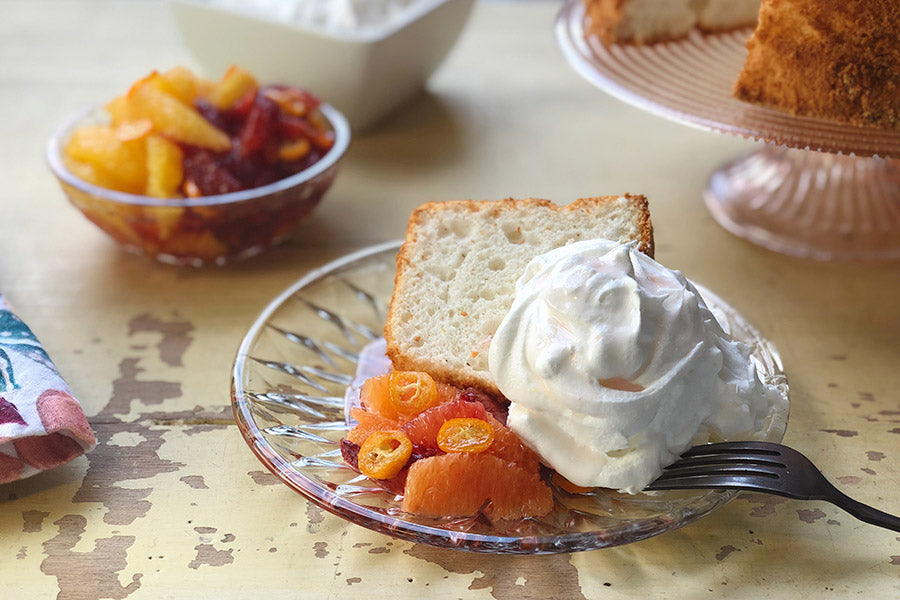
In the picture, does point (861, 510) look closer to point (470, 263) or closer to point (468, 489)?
point (468, 489)

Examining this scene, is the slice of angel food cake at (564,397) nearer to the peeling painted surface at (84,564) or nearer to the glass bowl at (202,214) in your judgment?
the peeling painted surface at (84,564)

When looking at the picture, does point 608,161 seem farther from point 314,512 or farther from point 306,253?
point 314,512

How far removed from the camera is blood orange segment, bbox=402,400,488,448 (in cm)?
133

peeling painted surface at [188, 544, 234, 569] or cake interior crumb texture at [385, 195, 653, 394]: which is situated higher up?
cake interior crumb texture at [385, 195, 653, 394]

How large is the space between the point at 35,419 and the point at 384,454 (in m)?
0.53

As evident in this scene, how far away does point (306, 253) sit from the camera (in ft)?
7.05

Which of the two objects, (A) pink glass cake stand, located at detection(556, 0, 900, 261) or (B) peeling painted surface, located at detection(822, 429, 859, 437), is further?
(A) pink glass cake stand, located at detection(556, 0, 900, 261)

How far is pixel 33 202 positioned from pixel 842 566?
6.43ft

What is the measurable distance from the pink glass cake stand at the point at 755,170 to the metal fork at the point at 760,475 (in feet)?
2.41

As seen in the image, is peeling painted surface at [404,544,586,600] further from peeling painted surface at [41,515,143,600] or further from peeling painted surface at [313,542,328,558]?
peeling painted surface at [41,515,143,600]

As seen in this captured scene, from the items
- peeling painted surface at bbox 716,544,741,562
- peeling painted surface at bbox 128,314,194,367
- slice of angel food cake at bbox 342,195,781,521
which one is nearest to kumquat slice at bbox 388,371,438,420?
slice of angel food cake at bbox 342,195,781,521

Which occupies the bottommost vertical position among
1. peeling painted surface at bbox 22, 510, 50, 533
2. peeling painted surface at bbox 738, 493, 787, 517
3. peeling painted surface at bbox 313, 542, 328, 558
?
peeling painted surface at bbox 22, 510, 50, 533

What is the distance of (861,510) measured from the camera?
1254 mm

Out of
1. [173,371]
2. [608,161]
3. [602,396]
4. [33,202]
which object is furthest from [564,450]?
[33,202]
